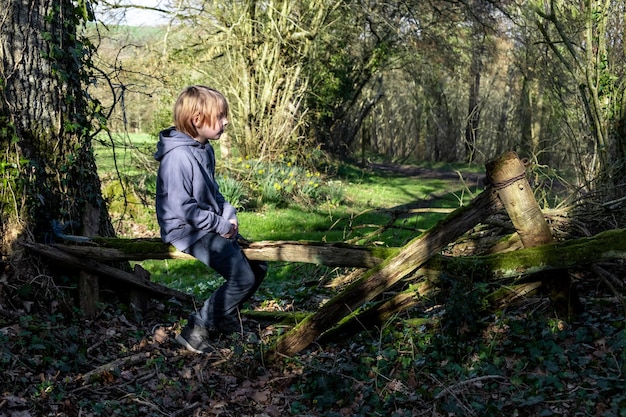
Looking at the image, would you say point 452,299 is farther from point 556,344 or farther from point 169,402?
point 169,402

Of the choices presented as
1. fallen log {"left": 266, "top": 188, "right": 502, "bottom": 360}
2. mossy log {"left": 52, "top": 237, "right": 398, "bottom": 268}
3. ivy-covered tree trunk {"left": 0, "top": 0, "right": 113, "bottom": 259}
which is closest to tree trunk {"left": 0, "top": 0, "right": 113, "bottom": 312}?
ivy-covered tree trunk {"left": 0, "top": 0, "right": 113, "bottom": 259}

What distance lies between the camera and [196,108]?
4.08m

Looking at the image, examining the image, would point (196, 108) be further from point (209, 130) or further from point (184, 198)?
point (184, 198)

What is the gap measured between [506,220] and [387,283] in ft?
5.54

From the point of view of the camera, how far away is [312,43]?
15844 millimetres

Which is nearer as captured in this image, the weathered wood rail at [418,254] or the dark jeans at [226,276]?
the weathered wood rail at [418,254]

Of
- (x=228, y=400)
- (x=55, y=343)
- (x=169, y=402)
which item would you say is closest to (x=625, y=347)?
(x=228, y=400)

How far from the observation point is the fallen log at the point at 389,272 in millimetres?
3883

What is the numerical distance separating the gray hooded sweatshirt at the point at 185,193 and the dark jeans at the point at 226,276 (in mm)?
90

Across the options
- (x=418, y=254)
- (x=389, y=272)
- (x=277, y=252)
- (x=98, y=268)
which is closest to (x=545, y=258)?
(x=418, y=254)

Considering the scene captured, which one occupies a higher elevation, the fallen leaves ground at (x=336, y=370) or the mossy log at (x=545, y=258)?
the mossy log at (x=545, y=258)

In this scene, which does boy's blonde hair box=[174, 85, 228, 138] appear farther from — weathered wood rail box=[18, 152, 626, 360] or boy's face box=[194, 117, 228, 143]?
weathered wood rail box=[18, 152, 626, 360]

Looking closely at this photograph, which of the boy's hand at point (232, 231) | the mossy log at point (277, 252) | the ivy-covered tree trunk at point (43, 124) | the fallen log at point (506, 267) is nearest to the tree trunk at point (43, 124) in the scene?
the ivy-covered tree trunk at point (43, 124)

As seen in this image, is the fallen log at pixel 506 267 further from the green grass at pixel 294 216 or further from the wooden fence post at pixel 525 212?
the green grass at pixel 294 216
